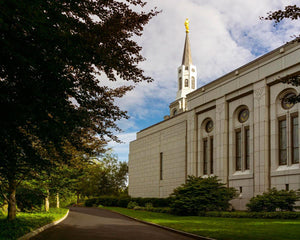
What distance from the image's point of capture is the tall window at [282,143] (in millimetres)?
28562

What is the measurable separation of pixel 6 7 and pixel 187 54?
258 feet

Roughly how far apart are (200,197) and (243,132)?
8.16m

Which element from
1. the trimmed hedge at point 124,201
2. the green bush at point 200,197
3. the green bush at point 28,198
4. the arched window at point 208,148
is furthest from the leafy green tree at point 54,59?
the trimmed hedge at point 124,201

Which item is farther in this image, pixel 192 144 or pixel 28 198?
pixel 192 144

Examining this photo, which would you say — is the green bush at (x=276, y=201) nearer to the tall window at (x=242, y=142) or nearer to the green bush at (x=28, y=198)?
the tall window at (x=242, y=142)

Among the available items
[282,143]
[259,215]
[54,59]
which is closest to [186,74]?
[282,143]

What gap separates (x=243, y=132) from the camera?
1308 inches

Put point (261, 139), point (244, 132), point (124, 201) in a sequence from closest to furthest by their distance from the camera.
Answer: point (261, 139) < point (244, 132) < point (124, 201)

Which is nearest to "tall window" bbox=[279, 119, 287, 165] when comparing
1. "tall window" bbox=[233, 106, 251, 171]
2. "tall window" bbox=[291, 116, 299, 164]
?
"tall window" bbox=[291, 116, 299, 164]

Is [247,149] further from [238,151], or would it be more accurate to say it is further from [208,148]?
[208,148]

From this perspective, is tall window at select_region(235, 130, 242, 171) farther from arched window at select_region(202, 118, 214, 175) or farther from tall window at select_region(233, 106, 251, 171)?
arched window at select_region(202, 118, 214, 175)

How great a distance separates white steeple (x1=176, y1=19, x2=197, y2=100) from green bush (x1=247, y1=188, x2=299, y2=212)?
180 ft

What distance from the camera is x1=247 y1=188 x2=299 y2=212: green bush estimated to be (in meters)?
23.9

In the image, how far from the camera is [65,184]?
2483 cm
